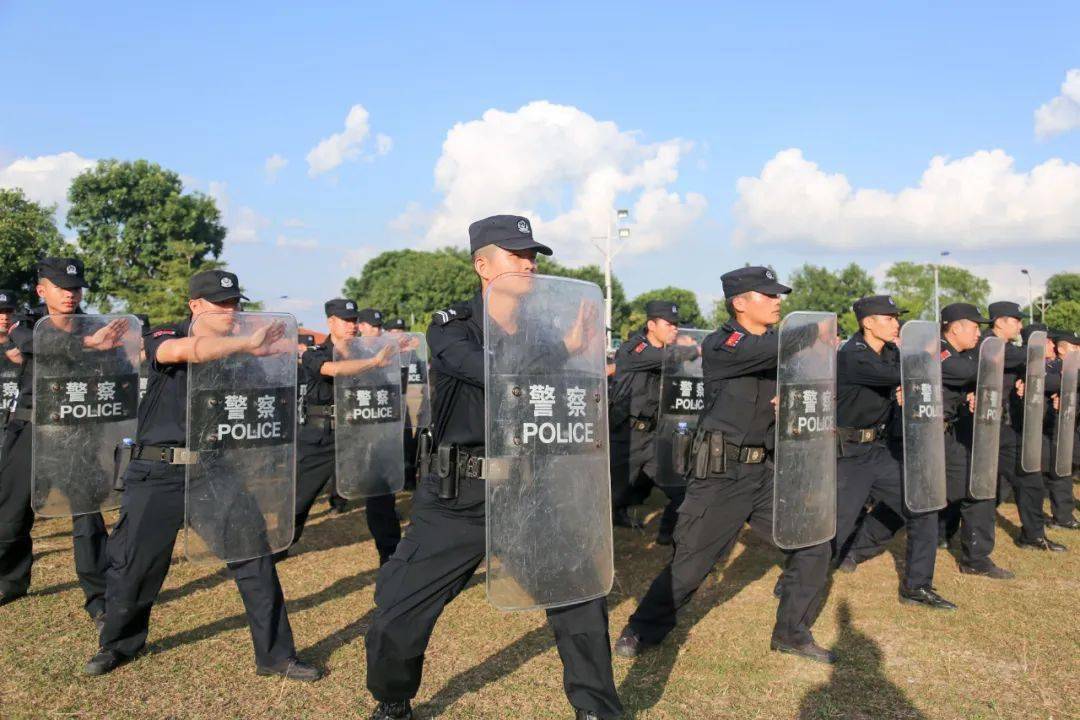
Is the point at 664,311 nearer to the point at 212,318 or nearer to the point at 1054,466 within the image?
the point at 1054,466

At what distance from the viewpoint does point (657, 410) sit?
7805 mm

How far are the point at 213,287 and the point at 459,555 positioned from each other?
1.90m

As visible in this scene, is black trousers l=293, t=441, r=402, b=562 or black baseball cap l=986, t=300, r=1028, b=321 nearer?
black trousers l=293, t=441, r=402, b=562

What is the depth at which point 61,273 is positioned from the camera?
191 inches

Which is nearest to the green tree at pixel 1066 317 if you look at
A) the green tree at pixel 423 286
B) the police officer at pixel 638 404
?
the green tree at pixel 423 286

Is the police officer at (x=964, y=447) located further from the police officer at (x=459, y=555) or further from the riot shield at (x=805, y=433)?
the police officer at (x=459, y=555)

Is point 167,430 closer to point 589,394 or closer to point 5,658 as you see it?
point 5,658

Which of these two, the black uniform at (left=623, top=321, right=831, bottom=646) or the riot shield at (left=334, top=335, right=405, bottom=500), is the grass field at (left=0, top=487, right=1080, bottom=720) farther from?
the riot shield at (left=334, top=335, right=405, bottom=500)

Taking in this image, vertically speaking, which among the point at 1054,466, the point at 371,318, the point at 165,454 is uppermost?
the point at 371,318

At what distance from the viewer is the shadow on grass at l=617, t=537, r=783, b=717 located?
388 cm

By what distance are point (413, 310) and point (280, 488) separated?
53037mm

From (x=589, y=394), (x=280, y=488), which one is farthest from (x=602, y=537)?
(x=280, y=488)

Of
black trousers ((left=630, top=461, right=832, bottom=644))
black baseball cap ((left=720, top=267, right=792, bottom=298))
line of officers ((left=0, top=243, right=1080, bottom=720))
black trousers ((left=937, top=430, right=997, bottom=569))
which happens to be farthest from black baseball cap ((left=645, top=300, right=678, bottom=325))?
black trousers ((left=630, top=461, right=832, bottom=644))

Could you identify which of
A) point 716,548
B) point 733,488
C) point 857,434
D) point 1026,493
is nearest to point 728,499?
point 733,488
